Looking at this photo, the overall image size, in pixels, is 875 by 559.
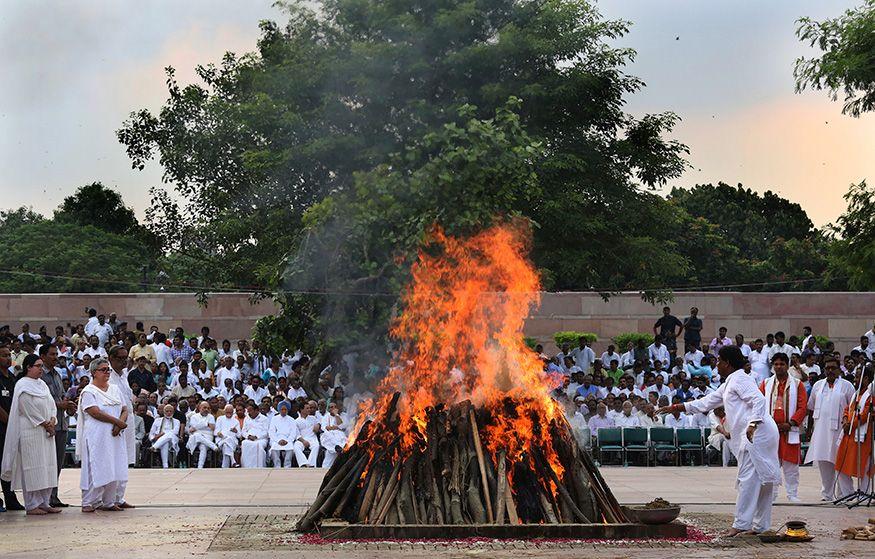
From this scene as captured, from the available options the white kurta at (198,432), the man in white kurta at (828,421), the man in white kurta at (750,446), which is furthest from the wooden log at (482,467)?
the white kurta at (198,432)

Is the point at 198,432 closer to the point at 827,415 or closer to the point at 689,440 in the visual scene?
the point at 689,440

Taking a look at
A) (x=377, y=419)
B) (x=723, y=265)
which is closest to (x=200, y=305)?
(x=377, y=419)

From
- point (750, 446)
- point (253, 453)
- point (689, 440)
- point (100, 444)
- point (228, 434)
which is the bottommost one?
point (689, 440)

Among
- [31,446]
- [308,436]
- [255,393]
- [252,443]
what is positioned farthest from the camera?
[255,393]

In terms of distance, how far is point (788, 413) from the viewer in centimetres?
1474

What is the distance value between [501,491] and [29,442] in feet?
17.0

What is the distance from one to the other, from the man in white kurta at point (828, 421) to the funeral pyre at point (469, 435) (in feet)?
13.4

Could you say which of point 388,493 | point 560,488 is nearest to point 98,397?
point 388,493

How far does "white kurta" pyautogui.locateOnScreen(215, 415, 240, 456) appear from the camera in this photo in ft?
71.1

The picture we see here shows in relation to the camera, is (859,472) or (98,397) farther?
(859,472)

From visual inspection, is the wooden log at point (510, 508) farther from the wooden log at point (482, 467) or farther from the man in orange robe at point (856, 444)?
the man in orange robe at point (856, 444)

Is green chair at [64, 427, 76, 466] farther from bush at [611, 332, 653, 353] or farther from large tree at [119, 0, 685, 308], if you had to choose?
bush at [611, 332, 653, 353]

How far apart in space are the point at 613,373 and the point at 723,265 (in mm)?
28999

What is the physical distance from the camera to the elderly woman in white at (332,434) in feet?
71.4
